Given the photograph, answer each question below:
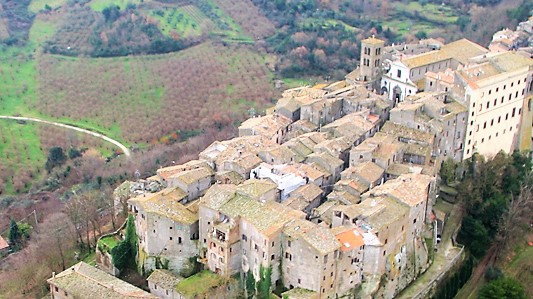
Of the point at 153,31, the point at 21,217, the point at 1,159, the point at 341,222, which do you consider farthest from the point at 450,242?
the point at 153,31

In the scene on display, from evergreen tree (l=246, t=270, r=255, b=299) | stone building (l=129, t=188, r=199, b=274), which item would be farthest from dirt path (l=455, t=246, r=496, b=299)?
stone building (l=129, t=188, r=199, b=274)

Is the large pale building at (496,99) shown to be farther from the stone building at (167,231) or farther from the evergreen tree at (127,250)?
the evergreen tree at (127,250)

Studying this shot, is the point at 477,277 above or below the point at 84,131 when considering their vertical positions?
above

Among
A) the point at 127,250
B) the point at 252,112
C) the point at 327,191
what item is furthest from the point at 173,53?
the point at 127,250

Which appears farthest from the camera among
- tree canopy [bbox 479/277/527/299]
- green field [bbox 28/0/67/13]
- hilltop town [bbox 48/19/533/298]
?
green field [bbox 28/0/67/13]

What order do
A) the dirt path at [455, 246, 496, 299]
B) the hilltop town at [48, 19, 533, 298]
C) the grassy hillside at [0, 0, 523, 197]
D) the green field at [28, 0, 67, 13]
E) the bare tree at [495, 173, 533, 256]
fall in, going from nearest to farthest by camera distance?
1. the hilltop town at [48, 19, 533, 298]
2. the dirt path at [455, 246, 496, 299]
3. the bare tree at [495, 173, 533, 256]
4. the grassy hillside at [0, 0, 523, 197]
5. the green field at [28, 0, 67, 13]

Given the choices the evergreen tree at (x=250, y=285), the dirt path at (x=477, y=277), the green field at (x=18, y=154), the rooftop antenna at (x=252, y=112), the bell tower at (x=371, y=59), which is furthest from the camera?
the rooftop antenna at (x=252, y=112)

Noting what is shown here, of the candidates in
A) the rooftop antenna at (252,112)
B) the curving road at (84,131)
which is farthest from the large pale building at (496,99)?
the curving road at (84,131)

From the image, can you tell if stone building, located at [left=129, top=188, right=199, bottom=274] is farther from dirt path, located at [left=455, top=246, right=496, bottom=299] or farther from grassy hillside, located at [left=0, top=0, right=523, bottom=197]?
grassy hillside, located at [left=0, top=0, right=523, bottom=197]

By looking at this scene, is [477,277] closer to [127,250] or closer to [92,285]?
[127,250]
